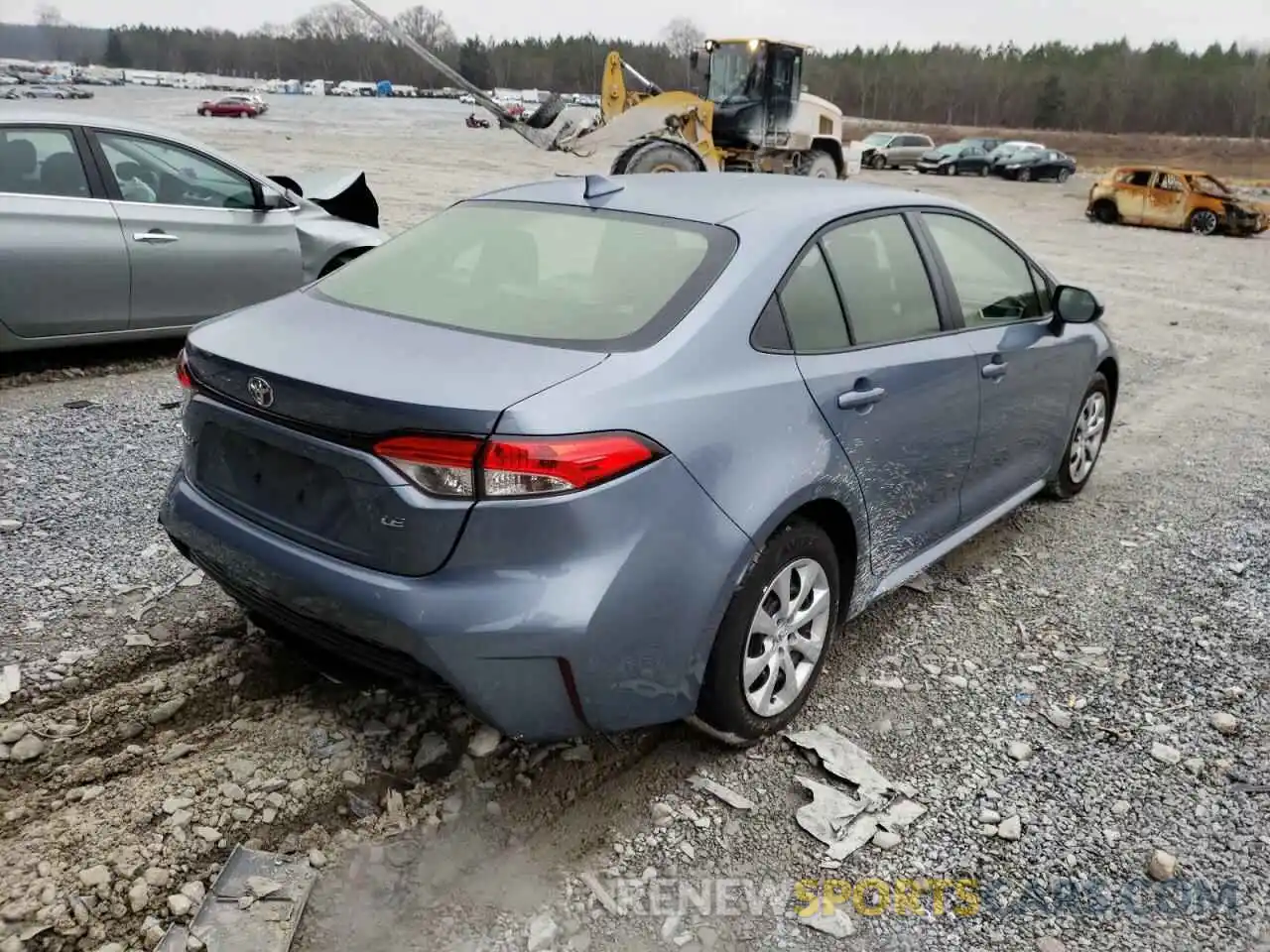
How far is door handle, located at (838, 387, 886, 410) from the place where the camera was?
3.00 metres

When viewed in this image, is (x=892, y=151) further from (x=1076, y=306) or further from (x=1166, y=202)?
(x=1076, y=306)

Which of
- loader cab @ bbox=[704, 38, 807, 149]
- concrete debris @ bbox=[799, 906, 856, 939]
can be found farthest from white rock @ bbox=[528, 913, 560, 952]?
loader cab @ bbox=[704, 38, 807, 149]

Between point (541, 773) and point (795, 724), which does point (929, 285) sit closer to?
point (795, 724)

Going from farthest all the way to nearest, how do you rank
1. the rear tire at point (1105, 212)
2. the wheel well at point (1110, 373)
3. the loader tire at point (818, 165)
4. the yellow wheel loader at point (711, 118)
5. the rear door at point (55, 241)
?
the rear tire at point (1105, 212) → the loader tire at point (818, 165) → the yellow wheel loader at point (711, 118) → the rear door at point (55, 241) → the wheel well at point (1110, 373)

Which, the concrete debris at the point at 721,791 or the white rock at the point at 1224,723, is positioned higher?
the white rock at the point at 1224,723

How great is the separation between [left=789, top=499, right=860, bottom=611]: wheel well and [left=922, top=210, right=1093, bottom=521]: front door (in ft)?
2.72

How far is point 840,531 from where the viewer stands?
10.3ft

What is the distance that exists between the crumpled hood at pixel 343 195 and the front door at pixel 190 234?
1.08 m

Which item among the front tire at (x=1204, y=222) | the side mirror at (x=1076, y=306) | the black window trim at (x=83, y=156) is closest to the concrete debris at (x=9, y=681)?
the black window trim at (x=83, y=156)

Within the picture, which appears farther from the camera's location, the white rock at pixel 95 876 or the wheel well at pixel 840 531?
the wheel well at pixel 840 531

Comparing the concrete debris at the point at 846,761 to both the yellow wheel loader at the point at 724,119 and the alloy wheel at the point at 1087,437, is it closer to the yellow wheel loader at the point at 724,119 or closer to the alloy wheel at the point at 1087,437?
the alloy wheel at the point at 1087,437

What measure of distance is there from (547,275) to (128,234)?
13.9 feet

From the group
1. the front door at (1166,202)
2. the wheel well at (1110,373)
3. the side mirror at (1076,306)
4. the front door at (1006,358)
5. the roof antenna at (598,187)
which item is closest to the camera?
the roof antenna at (598,187)

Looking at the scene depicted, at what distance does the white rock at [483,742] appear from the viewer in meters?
2.98
